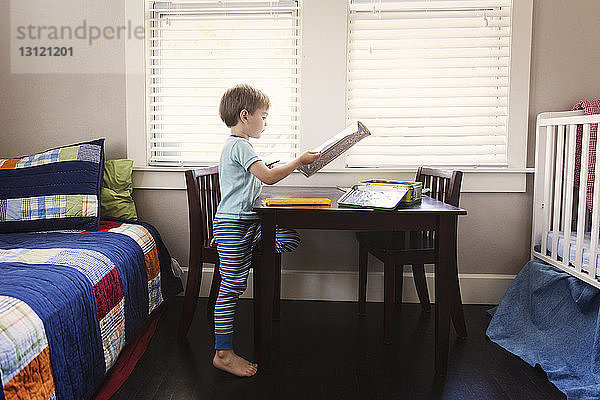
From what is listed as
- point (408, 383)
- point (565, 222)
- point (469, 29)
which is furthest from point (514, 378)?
point (469, 29)

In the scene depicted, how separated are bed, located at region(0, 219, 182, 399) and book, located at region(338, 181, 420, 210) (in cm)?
93

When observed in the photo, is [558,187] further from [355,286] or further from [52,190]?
[52,190]

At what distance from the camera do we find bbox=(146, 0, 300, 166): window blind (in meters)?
2.97

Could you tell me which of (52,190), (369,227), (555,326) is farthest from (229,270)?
(555,326)

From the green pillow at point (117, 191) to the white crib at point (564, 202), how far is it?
2.14 meters

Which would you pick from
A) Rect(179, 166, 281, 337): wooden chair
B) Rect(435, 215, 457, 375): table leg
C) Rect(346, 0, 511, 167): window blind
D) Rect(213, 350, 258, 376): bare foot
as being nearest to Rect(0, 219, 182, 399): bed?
Rect(179, 166, 281, 337): wooden chair

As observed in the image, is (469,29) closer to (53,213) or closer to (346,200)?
(346,200)

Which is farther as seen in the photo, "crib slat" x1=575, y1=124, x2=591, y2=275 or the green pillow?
the green pillow

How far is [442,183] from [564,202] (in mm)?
566

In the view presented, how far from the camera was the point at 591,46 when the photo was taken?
2875mm

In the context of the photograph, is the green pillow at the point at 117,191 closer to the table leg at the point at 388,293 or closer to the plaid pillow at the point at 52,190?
the plaid pillow at the point at 52,190

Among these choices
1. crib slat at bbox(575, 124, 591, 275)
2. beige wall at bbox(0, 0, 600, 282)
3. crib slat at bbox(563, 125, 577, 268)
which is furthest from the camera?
beige wall at bbox(0, 0, 600, 282)

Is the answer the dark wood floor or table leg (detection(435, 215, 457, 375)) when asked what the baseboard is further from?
table leg (detection(435, 215, 457, 375))

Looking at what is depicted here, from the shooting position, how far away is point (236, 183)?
2.16 m
